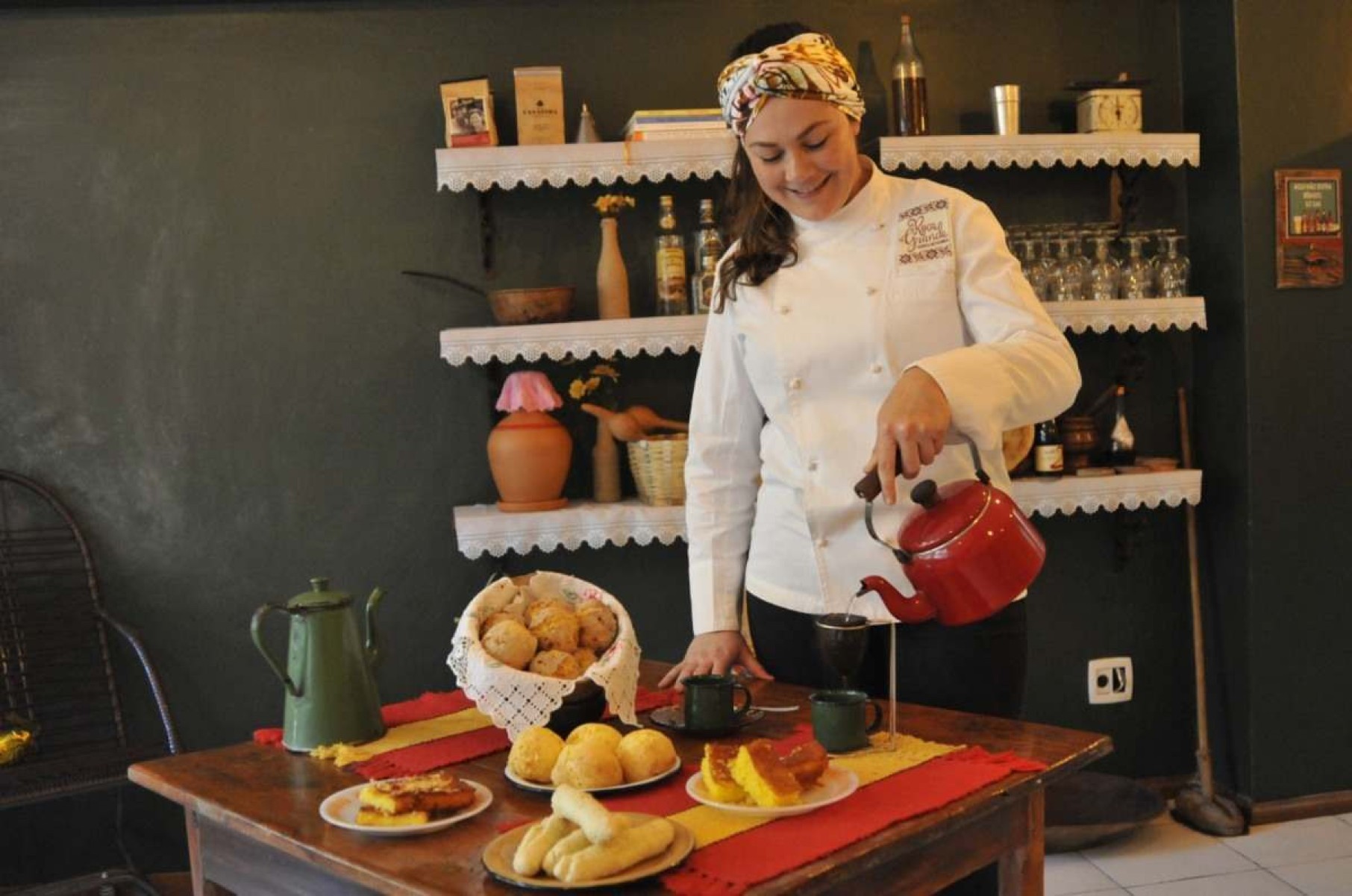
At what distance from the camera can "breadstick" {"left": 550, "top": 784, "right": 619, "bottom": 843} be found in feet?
3.91

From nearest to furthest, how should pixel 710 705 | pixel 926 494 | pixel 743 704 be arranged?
pixel 926 494 < pixel 710 705 < pixel 743 704

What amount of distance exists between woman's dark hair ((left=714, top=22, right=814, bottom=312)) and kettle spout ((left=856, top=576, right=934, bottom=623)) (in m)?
0.58

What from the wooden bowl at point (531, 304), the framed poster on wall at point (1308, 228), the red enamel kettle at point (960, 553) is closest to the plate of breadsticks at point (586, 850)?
the red enamel kettle at point (960, 553)

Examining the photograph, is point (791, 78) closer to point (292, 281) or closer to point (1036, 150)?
point (1036, 150)

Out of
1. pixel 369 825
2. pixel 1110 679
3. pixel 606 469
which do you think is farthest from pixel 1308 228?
pixel 369 825

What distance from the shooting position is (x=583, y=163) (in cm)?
298

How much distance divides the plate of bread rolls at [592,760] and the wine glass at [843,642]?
214 millimetres

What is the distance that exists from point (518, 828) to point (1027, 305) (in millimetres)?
969

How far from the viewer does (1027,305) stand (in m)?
1.77

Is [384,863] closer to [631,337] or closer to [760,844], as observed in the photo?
[760,844]

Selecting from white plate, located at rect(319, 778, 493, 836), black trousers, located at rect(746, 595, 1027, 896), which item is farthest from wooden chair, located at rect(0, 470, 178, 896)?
black trousers, located at rect(746, 595, 1027, 896)

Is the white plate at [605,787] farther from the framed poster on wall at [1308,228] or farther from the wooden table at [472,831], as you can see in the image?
the framed poster on wall at [1308,228]

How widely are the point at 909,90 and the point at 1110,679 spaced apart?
5.28ft

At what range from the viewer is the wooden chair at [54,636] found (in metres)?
2.94
